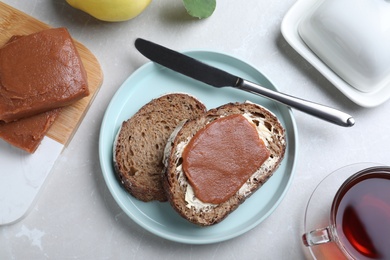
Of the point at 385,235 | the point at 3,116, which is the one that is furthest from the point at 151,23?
the point at 385,235

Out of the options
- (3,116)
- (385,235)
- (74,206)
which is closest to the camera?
(385,235)

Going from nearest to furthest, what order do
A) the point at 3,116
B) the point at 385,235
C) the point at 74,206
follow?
1. the point at 385,235
2. the point at 3,116
3. the point at 74,206

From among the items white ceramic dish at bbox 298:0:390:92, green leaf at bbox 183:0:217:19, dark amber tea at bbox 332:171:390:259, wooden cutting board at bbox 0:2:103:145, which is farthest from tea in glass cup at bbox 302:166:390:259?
wooden cutting board at bbox 0:2:103:145

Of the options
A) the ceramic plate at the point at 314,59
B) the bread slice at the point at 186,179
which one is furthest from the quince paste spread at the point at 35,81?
the ceramic plate at the point at 314,59

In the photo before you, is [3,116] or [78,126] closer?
[3,116]

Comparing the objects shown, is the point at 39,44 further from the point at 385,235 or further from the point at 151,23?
the point at 385,235

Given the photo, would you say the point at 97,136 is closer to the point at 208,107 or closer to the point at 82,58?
the point at 82,58

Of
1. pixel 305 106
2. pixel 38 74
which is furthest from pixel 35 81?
pixel 305 106
